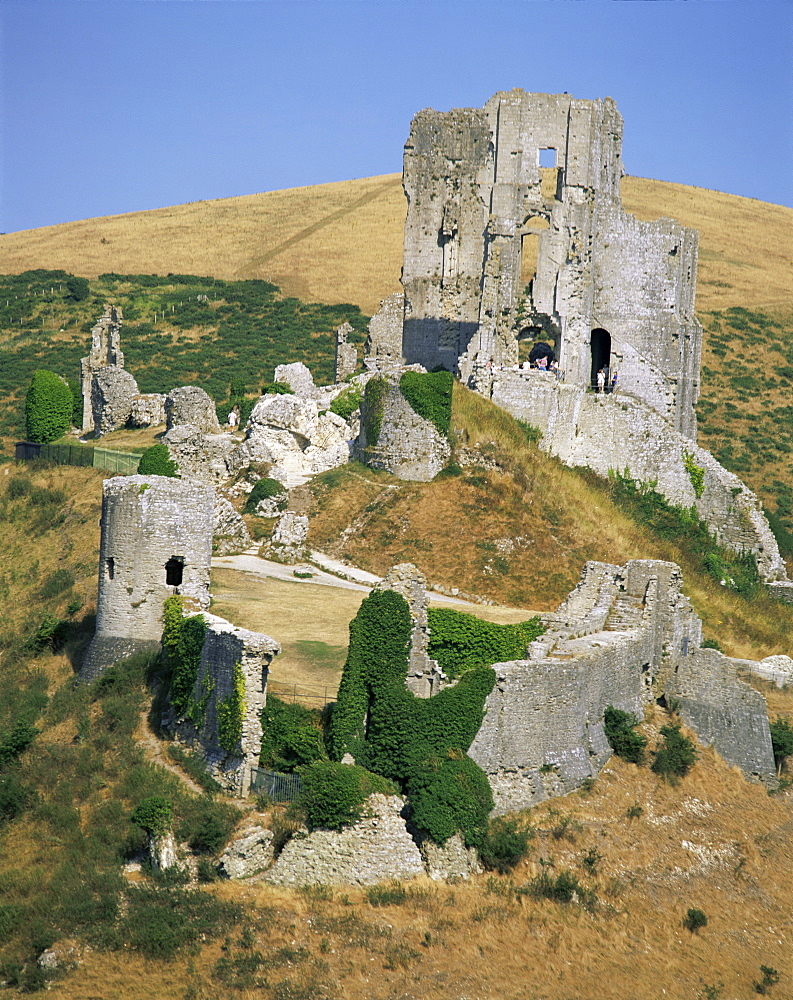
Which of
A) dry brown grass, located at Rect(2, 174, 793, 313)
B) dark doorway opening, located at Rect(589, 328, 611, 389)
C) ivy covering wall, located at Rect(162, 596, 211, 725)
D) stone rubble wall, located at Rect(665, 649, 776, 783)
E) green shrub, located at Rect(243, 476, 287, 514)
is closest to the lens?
ivy covering wall, located at Rect(162, 596, 211, 725)

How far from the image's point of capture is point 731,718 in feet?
89.9

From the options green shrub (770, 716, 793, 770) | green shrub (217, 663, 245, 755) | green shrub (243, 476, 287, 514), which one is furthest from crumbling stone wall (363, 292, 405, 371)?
green shrub (217, 663, 245, 755)

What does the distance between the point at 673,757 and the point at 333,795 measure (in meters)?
7.95

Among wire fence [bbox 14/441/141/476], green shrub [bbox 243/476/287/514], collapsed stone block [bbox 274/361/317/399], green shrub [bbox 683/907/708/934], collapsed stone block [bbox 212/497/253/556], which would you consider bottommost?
green shrub [bbox 683/907/708/934]

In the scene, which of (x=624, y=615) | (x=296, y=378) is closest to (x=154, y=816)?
(x=624, y=615)

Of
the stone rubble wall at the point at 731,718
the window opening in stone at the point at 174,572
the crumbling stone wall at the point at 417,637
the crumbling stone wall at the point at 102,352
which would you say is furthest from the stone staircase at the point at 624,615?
the crumbling stone wall at the point at 102,352

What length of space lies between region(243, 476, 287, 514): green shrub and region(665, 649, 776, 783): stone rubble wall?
14.4 metres

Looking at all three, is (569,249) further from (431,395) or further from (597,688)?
(597,688)

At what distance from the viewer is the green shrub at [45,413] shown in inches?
1863

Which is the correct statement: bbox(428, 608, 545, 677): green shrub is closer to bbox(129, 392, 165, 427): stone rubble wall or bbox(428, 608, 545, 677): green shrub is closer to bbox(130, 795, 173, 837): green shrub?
bbox(130, 795, 173, 837): green shrub

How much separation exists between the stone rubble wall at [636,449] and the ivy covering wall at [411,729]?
18000 millimetres

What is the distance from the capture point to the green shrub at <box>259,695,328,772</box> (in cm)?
2208

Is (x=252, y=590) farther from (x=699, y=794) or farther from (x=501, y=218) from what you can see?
(x=501, y=218)

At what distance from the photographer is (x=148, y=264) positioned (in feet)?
318
